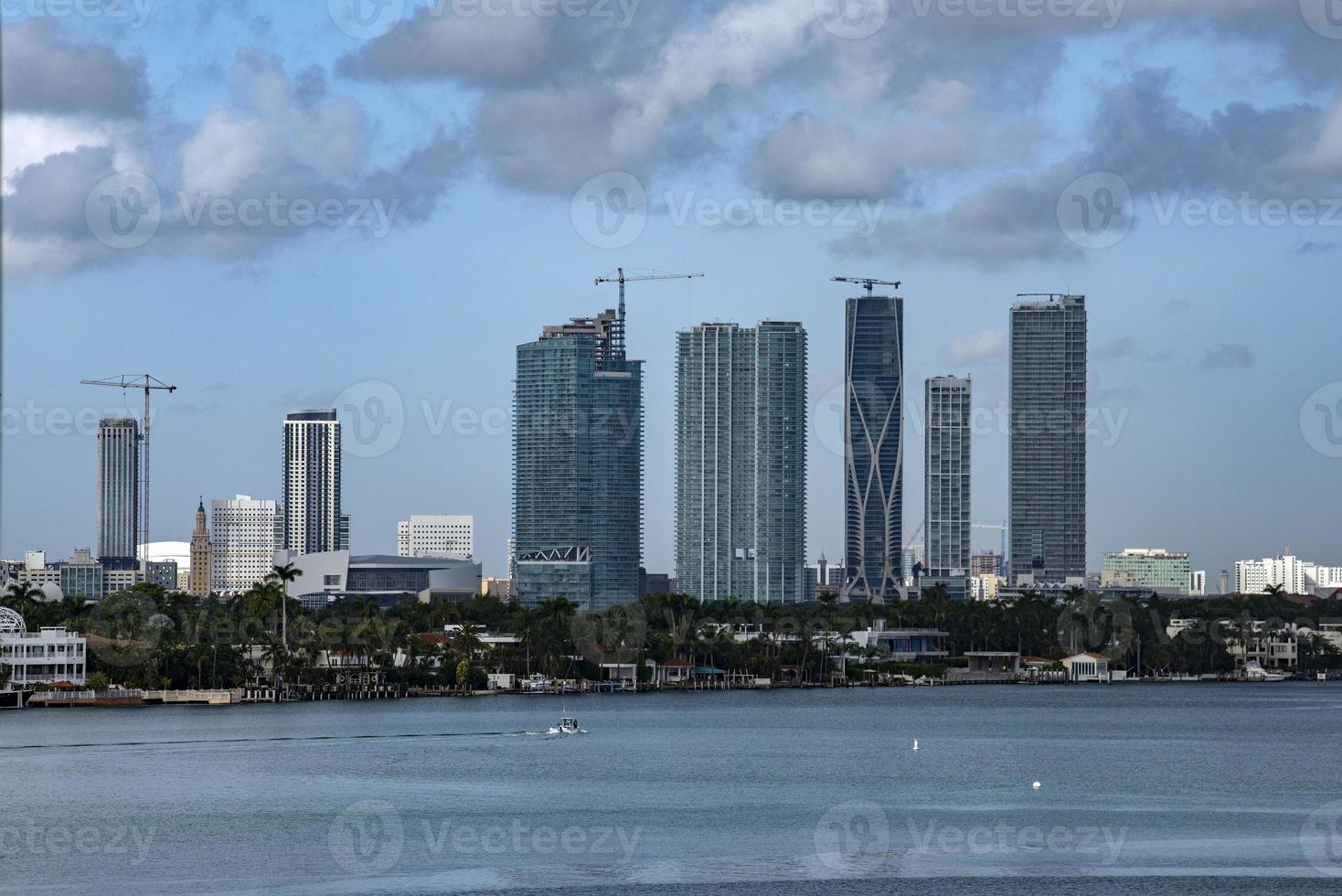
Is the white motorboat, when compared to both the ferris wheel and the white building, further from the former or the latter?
the ferris wheel

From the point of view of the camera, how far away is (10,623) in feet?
522

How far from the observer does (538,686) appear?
181375 mm

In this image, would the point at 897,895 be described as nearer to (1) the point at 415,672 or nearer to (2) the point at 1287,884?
(2) the point at 1287,884

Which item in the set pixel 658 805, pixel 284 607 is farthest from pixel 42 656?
pixel 658 805

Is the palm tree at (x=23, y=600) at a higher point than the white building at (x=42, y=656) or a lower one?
higher

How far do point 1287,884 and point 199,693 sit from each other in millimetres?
108923

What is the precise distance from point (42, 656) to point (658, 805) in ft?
282

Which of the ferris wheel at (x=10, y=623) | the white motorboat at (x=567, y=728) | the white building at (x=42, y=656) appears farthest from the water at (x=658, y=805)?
the ferris wheel at (x=10, y=623)

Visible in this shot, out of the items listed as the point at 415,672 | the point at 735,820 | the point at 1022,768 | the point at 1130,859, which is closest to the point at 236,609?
the point at 415,672

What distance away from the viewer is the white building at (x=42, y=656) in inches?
6102

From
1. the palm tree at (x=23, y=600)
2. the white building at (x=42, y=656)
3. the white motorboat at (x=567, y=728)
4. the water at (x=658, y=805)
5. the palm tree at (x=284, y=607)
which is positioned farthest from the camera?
the palm tree at (x=23, y=600)

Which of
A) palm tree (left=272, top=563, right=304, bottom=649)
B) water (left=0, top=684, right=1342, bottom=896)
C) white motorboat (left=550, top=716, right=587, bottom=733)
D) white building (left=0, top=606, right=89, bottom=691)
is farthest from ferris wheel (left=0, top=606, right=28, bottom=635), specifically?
white motorboat (left=550, top=716, right=587, bottom=733)

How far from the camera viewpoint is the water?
66.1 meters

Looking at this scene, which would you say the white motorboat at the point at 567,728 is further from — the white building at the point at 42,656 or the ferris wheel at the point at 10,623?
the ferris wheel at the point at 10,623
